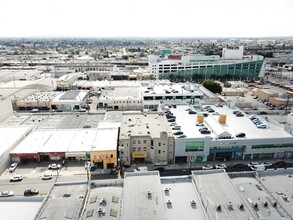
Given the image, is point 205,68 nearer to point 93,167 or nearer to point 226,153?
point 226,153

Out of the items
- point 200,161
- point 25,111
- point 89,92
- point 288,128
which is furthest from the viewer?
point 89,92

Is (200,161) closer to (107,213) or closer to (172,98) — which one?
(107,213)

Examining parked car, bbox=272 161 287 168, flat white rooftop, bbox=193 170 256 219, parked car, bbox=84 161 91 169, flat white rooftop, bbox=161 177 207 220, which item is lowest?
parked car, bbox=272 161 287 168

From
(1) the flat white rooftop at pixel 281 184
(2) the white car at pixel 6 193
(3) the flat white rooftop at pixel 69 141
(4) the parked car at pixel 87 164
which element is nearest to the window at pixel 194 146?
(1) the flat white rooftop at pixel 281 184

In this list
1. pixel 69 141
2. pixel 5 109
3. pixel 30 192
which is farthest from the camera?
pixel 5 109

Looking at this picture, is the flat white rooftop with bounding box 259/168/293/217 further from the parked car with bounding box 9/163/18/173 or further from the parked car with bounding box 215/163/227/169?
the parked car with bounding box 9/163/18/173

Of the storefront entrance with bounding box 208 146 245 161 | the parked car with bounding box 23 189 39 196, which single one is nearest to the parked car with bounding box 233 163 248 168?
the storefront entrance with bounding box 208 146 245 161

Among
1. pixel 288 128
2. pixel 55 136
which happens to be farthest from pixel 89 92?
pixel 288 128

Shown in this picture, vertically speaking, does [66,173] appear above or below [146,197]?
below

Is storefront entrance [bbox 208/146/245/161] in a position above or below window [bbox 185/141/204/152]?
below

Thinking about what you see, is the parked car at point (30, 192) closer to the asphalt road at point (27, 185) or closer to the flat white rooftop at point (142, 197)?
the asphalt road at point (27, 185)

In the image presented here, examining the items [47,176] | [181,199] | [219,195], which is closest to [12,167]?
[47,176]
